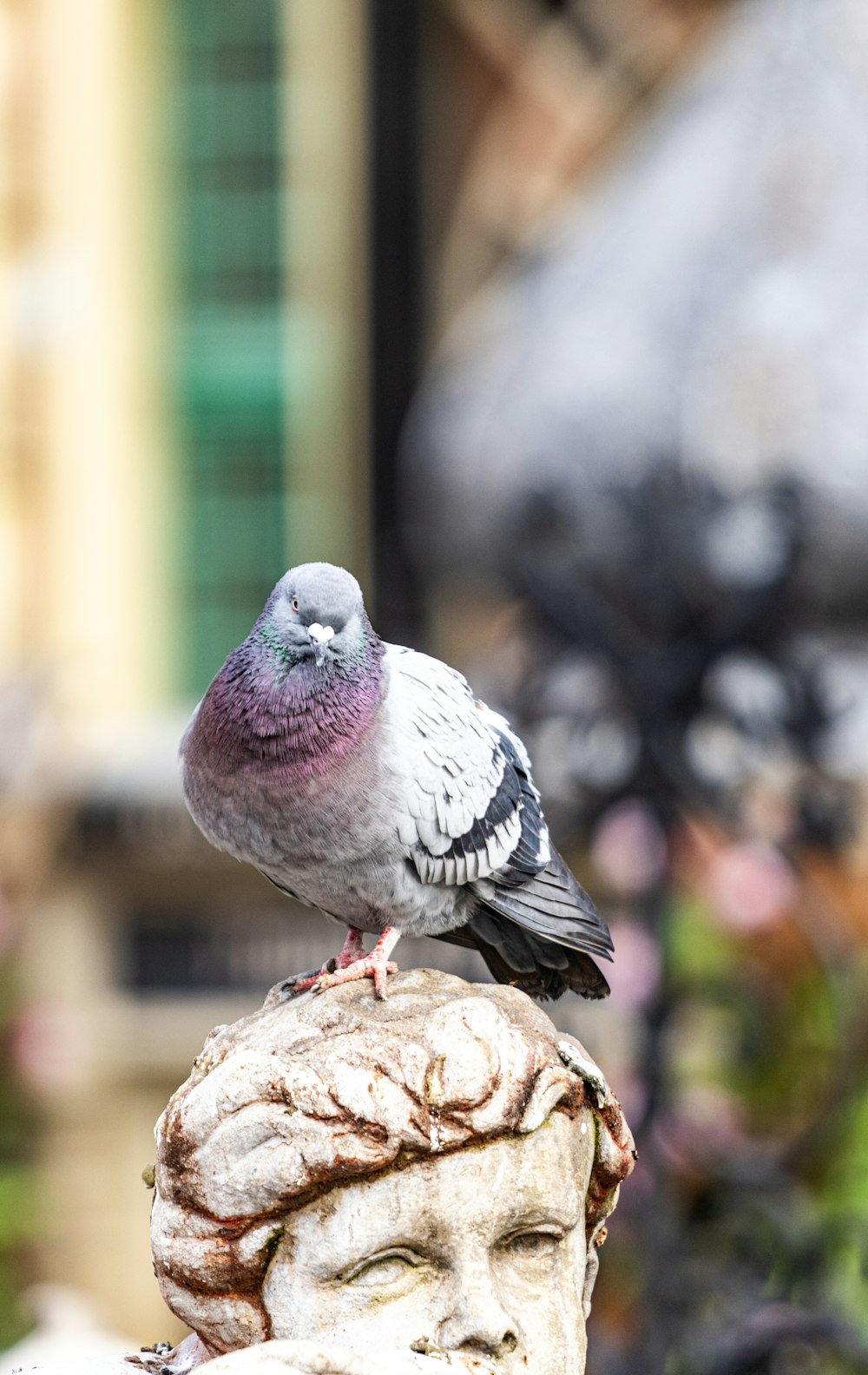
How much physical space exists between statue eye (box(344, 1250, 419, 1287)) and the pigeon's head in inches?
27.4

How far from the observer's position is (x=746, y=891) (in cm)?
577

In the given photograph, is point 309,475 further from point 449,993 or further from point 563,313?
point 449,993

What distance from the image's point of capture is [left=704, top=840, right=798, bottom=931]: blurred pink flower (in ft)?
18.7

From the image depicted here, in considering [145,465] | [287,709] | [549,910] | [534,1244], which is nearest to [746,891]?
[145,465]

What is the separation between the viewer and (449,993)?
2.27 meters

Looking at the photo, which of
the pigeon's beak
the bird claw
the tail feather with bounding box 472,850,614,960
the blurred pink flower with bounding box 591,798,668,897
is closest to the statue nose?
the bird claw

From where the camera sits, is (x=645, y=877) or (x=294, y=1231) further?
(x=645, y=877)

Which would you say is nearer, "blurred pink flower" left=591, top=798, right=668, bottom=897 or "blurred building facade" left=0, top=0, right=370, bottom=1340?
"blurred pink flower" left=591, top=798, right=668, bottom=897

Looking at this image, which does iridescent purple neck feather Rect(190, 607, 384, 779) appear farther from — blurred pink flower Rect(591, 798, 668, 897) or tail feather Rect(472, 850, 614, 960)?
blurred pink flower Rect(591, 798, 668, 897)

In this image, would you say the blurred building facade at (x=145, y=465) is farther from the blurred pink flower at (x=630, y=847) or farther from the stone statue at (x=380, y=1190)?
the stone statue at (x=380, y=1190)

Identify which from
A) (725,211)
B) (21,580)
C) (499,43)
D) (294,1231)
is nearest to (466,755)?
(294,1231)

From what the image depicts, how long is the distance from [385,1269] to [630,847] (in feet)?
10.6

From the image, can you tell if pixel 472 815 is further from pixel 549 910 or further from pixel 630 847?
pixel 630 847

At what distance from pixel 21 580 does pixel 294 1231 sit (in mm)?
5480
